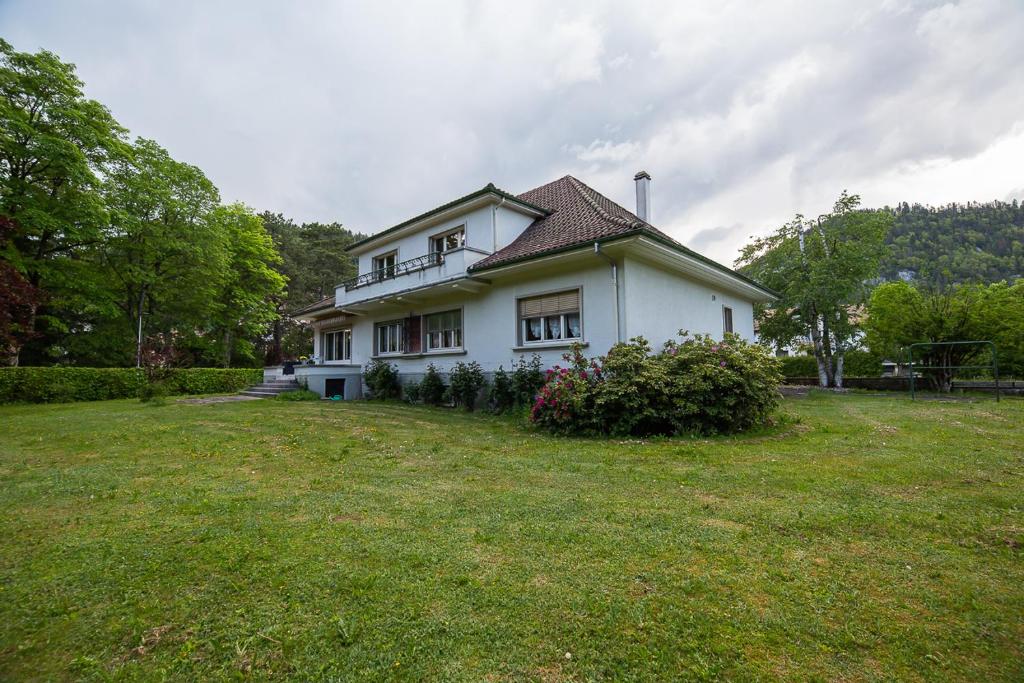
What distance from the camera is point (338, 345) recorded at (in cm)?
1991

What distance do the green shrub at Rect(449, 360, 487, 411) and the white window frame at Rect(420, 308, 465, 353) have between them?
0.95 metres

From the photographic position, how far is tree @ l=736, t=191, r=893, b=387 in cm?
1830

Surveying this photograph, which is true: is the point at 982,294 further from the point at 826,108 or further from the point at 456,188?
the point at 456,188

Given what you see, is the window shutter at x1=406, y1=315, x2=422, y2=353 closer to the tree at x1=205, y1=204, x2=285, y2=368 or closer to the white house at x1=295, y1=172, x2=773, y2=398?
the white house at x1=295, y1=172, x2=773, y2=398

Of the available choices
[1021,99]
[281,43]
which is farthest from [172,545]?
[1021,99]

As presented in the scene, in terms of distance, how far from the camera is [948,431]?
23.3ft

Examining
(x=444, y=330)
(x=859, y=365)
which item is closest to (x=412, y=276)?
(x=444, y=330)

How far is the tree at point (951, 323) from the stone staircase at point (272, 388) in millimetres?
22667

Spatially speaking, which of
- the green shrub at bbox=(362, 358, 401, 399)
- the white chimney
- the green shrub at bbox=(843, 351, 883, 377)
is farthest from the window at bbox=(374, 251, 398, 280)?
the green shrub at bbox=(843, 351, 883, 377)

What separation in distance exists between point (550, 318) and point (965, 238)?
213 feet

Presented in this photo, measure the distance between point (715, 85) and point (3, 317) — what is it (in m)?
20.0

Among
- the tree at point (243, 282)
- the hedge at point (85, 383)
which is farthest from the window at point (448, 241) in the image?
the tree at point (243, 282)

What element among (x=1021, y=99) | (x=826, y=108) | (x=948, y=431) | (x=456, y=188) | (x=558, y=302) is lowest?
(x=948, y=431)

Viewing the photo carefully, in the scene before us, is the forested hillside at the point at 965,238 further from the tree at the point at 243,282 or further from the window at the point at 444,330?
the tree at the point at 243,282
